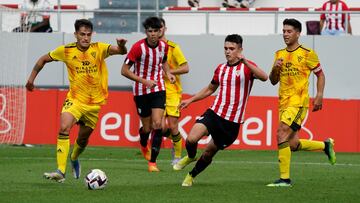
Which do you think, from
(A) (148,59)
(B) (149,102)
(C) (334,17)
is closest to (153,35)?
(A) (148,59)

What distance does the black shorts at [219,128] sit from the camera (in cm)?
1525

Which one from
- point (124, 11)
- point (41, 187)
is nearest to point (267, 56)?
point (124, 11)

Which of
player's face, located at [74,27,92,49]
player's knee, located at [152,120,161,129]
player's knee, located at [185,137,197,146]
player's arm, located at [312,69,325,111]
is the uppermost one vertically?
player's face, located at [74,27,92,49]

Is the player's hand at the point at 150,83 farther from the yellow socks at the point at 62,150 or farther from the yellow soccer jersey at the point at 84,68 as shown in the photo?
the yellow socks at the point at 62,150

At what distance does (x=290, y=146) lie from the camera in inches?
655

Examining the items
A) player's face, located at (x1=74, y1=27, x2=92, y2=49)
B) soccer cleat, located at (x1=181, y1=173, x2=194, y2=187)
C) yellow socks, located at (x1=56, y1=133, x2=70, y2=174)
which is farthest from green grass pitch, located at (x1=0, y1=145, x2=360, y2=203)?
player's face, located at (x1=74, y1=27, x2=92, y2=49)

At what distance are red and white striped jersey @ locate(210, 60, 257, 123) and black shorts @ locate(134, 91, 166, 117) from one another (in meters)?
3.27

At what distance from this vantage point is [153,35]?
18078 millimetres

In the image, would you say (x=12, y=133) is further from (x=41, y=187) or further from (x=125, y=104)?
(x=41, y=187)

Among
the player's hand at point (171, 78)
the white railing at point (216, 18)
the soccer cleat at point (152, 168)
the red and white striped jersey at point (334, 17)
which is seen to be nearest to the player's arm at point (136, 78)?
the player's hand at point (171, 78)

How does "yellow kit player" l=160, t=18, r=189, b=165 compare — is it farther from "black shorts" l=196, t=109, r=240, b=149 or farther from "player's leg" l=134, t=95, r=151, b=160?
"black shorts" l=196, t=109, r=240, b=149

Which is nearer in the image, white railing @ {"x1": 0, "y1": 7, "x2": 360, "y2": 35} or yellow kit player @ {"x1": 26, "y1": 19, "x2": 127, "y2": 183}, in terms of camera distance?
yellow kit player @ {"x1": 26, "y1": 19, "x2": 127, "y2": 183}

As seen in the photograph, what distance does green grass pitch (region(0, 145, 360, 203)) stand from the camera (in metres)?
13.6

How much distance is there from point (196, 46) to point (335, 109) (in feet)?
16.3
